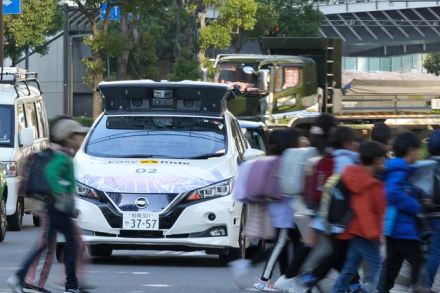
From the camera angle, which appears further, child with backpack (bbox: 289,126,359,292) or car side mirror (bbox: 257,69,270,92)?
car side mirror (bbox: 257,69,270,92)

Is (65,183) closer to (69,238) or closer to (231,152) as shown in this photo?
(69,238)

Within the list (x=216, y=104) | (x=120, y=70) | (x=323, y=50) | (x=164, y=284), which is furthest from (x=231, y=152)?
(x=120, y=70)

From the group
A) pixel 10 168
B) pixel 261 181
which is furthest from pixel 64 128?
pixel 10 168

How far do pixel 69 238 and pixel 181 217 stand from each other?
327 centimetres

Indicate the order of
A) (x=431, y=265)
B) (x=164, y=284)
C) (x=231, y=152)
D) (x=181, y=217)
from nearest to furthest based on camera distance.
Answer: (x=431, y=265), (x=164, y=284), (x=181, y=217), (x=231, y=152)

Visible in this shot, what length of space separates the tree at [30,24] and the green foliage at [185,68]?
10.9 metres

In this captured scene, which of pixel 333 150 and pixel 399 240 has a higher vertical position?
pixel 333 150

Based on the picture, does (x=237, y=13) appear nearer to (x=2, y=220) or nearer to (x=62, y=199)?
(x=2, y=220)

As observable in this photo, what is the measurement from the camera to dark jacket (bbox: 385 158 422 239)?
10211 mm

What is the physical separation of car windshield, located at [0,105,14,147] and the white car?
564cm

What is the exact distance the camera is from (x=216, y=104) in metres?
15.2

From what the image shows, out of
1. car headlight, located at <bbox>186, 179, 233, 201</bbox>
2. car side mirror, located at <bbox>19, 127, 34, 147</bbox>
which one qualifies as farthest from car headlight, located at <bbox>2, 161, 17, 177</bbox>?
car headlight, located at <bbox>186, 179, 233, 201</bbox>

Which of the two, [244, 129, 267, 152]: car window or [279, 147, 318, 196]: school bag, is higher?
[279, 147, 318, 196]: school bag

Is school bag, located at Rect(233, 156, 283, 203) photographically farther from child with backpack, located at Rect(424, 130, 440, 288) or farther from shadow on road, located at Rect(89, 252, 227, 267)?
shadow on road, located at Rect(89, 252, 227, 267)
